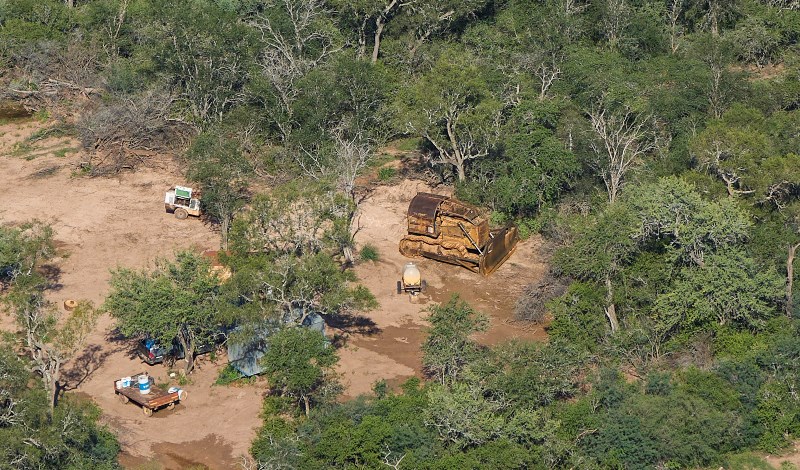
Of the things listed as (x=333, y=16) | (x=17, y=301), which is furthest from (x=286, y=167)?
(x=17, y=301)

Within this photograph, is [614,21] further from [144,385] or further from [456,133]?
[144,385]

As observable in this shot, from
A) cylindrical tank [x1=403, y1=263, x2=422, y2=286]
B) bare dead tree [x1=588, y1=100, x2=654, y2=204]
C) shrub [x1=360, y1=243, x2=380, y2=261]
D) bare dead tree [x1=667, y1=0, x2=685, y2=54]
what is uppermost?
bare dead tree [x1=667, y1=0, x2=685, y2=54]

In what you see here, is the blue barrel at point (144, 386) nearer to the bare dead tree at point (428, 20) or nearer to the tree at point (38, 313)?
the tree at point (38, 313)

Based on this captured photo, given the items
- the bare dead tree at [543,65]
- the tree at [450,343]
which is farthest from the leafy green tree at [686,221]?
the bare dead tree at [543,65]

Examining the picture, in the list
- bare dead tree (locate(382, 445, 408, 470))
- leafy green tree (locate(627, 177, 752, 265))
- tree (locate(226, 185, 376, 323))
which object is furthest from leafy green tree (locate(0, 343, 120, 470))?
leafy green tree (locate(627, 177, 752, 265))

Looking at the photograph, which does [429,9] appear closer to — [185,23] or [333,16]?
[333,16]

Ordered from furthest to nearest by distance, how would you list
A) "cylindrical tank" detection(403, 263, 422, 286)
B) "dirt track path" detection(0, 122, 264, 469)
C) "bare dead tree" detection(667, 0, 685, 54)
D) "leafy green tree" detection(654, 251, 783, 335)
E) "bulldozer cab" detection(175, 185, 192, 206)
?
1. "bare dead tree" detection(667, 0, 685, 54)
2. "bulldozer cab" detection(175, 185, 192, 206)
3. "cylindrical tank" detection(403, 263, 422, 286)
4. "leafy green tree" detection(654, 251, 783, 335)
5. "dirt track path" detection(0, 122, 264, 469)

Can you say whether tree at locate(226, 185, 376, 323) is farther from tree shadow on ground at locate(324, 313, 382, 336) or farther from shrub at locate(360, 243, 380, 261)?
shrub at locate(360, 243, 380, 261)

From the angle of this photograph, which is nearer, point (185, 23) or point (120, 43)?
point (185, 23)
